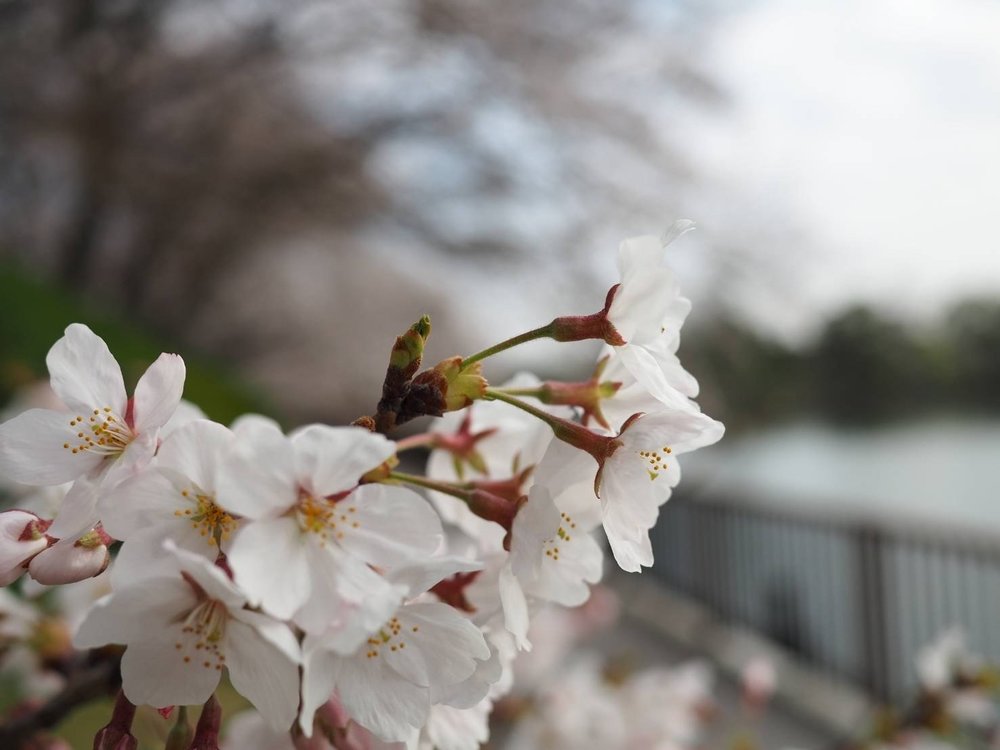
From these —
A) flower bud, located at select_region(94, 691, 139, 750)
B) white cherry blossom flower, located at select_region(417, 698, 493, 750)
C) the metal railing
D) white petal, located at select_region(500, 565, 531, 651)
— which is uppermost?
white petal, located at select_region(500, 565, 531, 651)

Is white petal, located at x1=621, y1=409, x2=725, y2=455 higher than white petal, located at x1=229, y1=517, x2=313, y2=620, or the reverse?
white petal, located at x1=621, y1=409, x2=725, y2=455

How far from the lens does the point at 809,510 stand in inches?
122

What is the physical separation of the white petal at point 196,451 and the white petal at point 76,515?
31mm

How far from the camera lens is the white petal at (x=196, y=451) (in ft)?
0.85

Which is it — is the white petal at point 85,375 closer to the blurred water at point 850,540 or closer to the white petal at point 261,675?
the white petal at point 261,675

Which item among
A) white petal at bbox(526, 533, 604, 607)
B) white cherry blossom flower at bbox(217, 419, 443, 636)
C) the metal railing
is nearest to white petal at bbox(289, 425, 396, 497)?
white cherry blossom flower at bbox(217, 419, 443, 636)

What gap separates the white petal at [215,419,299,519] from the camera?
248 mm

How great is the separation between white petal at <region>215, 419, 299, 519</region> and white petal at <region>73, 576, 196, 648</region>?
3cm

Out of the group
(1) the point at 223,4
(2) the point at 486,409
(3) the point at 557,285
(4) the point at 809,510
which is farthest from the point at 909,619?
(1) the point at 223,4

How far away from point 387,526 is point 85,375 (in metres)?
0.13

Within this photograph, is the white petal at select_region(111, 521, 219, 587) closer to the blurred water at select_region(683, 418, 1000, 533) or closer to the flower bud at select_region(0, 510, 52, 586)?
the flower bud at select_region(0, 510, 52, 586)

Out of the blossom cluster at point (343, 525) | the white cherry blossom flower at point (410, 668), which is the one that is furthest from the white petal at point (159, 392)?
the white cherry blossom flower at point (410, 668)

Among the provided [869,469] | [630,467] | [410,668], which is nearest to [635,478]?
[630,467]

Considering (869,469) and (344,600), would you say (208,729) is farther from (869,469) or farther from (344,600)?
(869,469)
